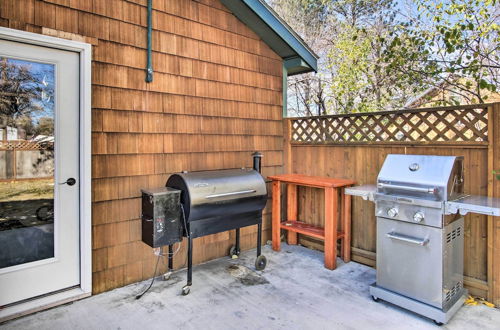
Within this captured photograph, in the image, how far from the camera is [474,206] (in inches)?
90.5

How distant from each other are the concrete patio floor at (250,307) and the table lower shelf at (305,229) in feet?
1.36

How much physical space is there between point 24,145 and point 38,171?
24 cm

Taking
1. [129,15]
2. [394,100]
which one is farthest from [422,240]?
[394,100]

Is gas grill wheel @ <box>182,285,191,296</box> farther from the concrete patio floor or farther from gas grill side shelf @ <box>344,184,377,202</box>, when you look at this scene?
gas grill side shelf @ <box>344,184,377,202</box>

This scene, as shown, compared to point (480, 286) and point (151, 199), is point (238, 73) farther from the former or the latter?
point (480, 286)

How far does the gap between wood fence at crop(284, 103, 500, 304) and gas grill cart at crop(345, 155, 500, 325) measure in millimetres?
237

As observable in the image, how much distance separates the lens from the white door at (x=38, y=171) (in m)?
2.56

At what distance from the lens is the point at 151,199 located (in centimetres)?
282

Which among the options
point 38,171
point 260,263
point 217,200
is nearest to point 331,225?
point 260,263

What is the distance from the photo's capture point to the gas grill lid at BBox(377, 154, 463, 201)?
2.45 meters

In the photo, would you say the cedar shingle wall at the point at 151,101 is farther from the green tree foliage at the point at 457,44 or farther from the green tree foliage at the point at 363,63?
the green tree foliage at the point at 363,63

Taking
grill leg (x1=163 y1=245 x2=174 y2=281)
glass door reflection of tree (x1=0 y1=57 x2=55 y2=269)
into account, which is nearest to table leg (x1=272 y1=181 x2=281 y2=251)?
grill leg (x1=163 y1=245 x2=174 y2=281)

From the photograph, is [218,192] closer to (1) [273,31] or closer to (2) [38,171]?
(2) [38,171]

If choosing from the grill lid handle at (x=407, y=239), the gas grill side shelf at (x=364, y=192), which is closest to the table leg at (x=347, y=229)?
the gas grill side shelf at (x=364, y=192)
